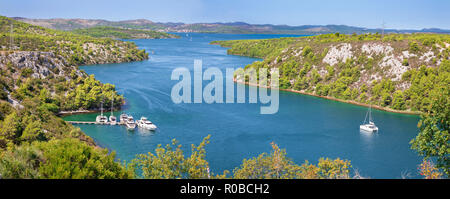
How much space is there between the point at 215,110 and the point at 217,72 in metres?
33.3

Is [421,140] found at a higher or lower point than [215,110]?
higher

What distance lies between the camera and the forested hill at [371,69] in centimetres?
5103

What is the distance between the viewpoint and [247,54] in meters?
124

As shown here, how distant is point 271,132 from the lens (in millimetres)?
38875

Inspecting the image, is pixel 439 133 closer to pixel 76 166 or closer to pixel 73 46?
pixel 76 166

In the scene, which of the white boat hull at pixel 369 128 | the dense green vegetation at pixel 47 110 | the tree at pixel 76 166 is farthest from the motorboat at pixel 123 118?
the white boat hull at pixel 369 128

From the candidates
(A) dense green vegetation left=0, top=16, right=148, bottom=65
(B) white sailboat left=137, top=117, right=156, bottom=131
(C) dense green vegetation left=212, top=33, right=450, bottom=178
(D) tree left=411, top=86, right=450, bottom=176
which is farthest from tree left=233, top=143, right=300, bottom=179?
(A) dense green vegetation left=0, top=16, right=148, bottom=65

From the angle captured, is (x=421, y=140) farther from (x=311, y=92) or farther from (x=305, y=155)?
(x=311, y=92)

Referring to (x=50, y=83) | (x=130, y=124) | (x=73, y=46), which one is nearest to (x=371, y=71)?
(x=130, y=124)

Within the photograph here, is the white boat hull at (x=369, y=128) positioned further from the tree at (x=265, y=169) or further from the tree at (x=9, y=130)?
the tree at (x=9, y=130)

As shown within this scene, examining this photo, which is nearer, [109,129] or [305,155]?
[305,155]

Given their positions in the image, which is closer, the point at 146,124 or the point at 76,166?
the point at 76,166

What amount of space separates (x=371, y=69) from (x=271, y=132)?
1223 inches
